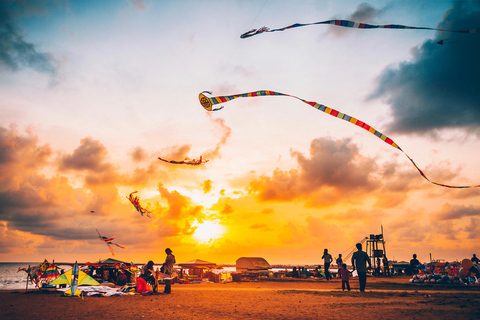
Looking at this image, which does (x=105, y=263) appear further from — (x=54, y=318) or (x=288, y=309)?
(x=288, y=309)

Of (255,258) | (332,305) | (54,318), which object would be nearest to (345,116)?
(332,305)

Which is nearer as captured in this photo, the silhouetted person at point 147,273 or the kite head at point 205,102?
the kite head at point 205,102

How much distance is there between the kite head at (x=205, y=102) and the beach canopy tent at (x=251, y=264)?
123 feet

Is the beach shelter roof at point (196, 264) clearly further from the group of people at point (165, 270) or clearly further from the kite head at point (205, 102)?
the kite head at point (205, 102)

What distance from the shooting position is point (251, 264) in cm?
4566

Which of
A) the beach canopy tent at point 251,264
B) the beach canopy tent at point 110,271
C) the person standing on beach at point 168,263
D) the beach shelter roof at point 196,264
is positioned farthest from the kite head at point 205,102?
the beach canopy tent at point 251,264

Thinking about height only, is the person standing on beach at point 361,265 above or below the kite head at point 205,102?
below

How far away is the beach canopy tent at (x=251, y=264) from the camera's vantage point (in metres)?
45.2

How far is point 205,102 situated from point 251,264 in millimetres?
38046

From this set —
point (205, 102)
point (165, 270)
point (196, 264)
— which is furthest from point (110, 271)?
point (205, 102)

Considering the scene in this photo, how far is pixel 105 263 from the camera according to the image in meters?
25.5

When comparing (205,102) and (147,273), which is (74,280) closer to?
(147,273)

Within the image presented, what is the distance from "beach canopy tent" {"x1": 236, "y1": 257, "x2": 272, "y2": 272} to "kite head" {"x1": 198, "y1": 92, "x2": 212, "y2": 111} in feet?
123

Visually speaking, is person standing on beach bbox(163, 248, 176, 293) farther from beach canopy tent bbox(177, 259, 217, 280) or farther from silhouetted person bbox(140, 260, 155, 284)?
beach canopy tent bbox(177, 259, 217, 280)
